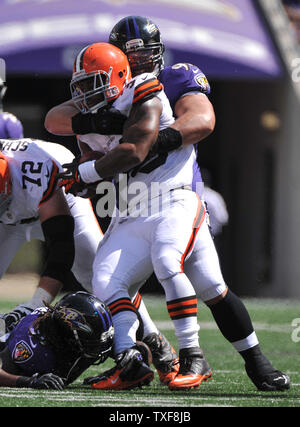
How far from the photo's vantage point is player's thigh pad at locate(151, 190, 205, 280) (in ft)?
14.5

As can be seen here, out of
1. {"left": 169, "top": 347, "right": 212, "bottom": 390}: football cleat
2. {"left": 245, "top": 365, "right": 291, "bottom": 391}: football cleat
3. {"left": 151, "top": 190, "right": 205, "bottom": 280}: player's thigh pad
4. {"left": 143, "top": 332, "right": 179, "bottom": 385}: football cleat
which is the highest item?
{"left": 151, "top": 190, "right": 205, "bottom": 280}: player's thigh pad

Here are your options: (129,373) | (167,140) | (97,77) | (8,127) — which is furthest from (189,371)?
(8,127)

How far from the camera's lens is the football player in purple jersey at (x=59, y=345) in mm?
4344

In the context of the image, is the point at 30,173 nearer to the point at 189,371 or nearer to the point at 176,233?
the point at 176,233

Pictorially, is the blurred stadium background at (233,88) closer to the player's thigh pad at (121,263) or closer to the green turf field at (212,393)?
the green turf field at (212,393)

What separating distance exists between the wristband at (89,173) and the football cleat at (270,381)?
3.75 ft

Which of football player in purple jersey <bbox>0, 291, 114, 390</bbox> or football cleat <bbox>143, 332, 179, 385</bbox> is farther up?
football player in purple jersey <bbox>0, 291, 114, 390</bbox>

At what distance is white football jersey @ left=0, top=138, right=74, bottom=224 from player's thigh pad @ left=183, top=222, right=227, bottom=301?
2.98 ft

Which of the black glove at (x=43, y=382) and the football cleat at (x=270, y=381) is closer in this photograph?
the black glove at (x=43, y=382)

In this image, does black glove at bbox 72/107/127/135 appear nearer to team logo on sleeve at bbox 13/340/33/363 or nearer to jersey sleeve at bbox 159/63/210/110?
jersey sleeve at bbox 159/63/210/110

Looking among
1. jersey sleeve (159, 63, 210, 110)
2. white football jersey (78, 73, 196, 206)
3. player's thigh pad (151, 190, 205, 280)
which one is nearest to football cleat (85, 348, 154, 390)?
player's thigh pad (151, 190, 205, 280)

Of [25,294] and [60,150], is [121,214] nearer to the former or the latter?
[60,150]

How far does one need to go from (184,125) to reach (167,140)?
0.39 ft

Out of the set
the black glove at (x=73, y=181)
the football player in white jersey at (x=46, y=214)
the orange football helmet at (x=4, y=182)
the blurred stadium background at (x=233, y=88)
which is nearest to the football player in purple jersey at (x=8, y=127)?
the football player in white jersey at (x=46, y=214)
